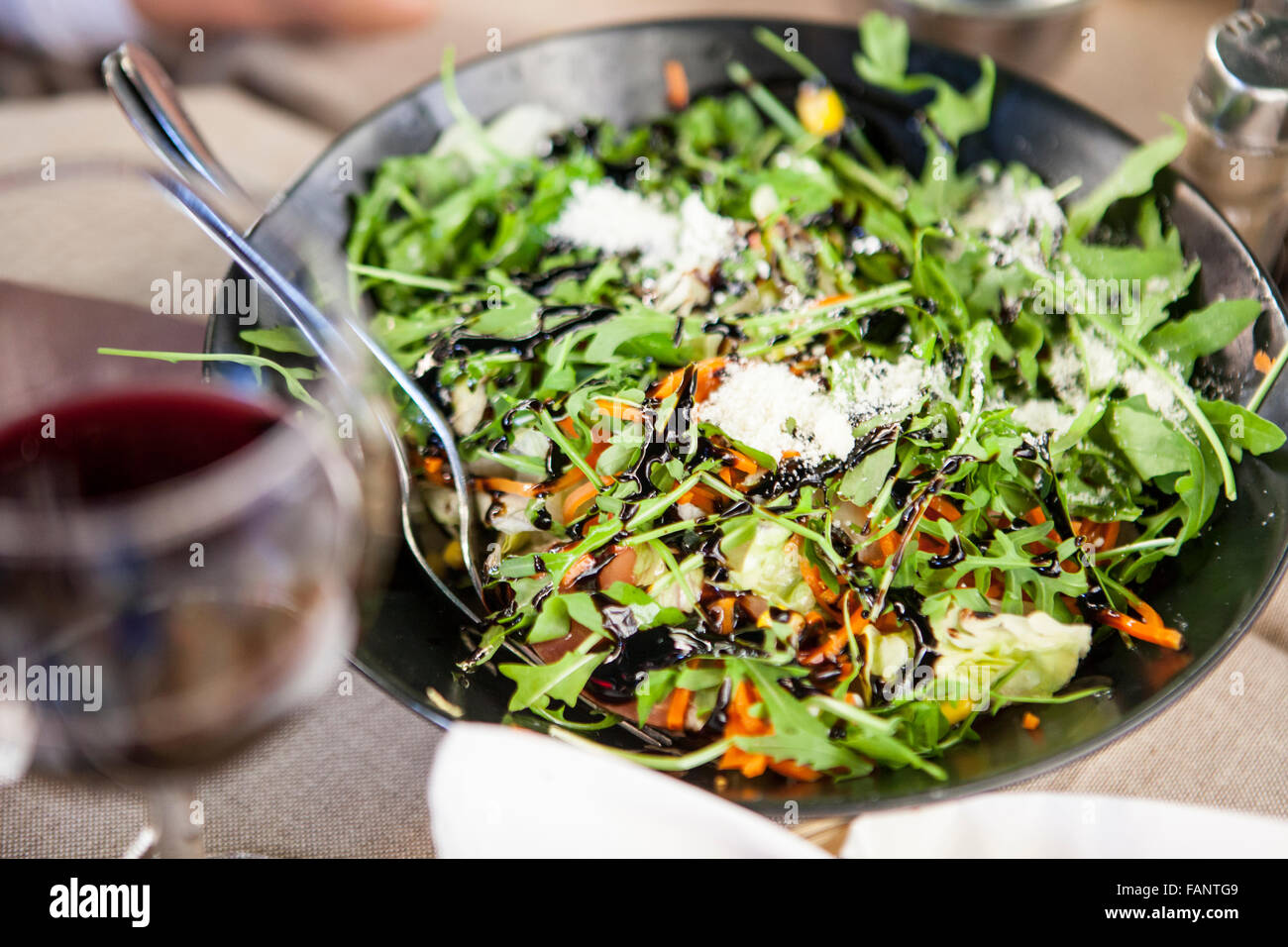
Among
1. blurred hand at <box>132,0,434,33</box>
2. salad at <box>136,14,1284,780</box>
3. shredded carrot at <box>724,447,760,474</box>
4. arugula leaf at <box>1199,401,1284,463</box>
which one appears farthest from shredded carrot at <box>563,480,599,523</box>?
blurred hand at <box>132,0,434,33</box>

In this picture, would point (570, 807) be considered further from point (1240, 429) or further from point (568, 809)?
point (1240, 429)

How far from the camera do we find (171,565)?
375mm

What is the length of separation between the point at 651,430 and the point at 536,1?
103cm

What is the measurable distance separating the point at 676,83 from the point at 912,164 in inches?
10.9

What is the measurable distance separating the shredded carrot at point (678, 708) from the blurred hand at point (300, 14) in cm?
114

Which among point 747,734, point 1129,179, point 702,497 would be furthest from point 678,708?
point 1129,179

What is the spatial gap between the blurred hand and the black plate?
0.45m

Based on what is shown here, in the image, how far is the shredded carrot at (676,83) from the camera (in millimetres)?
1024

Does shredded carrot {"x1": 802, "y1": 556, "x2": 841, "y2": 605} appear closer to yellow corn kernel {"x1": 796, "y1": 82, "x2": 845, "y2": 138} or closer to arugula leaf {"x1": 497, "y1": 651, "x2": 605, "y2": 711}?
arugula leaf {"x1": 497, "y1": 651, "x2": 605, "y2": 711}

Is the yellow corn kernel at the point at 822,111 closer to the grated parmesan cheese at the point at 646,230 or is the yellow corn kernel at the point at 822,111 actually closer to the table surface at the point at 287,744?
the grated parmesan cheese at the point at 646,230

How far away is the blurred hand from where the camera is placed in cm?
133

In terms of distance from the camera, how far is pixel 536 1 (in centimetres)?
145

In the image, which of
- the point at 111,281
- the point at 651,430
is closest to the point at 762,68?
the point at 651,430
